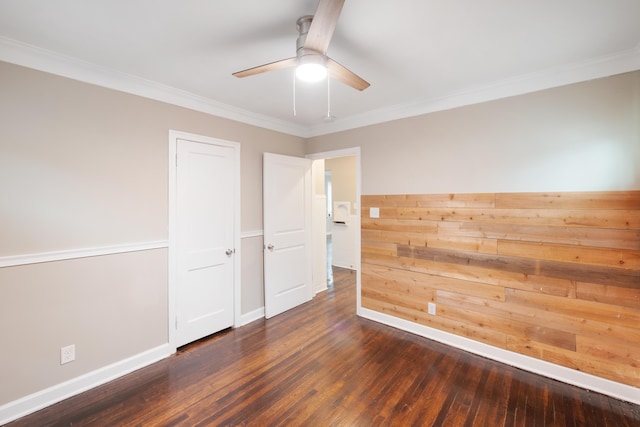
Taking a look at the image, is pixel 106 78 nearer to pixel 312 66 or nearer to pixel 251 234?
pixel 312 66

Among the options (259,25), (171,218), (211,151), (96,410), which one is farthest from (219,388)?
(259,25)

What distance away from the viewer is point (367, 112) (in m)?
3.36

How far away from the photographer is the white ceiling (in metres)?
1.56

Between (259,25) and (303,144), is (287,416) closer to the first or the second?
(259,25)

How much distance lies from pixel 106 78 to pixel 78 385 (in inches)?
98.7

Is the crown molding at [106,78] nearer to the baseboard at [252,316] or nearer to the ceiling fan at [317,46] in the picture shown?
the ceiling fan at [317,46]

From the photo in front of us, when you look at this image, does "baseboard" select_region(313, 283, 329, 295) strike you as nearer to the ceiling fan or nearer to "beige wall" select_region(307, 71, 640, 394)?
"beige wall" select_region(307, 71, 640, 394)

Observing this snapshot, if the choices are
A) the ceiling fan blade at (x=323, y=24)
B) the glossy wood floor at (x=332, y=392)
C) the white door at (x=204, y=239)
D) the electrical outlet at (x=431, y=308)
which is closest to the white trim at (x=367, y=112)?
the white door at (x=204, y=239)

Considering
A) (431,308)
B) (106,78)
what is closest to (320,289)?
(431,308)

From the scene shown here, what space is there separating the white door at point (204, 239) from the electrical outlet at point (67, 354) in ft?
2.57

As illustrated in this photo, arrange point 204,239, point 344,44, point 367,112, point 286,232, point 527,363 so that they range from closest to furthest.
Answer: point 344,44 → point 527,363 → point 204,239 → point 367,112 → point 286,232

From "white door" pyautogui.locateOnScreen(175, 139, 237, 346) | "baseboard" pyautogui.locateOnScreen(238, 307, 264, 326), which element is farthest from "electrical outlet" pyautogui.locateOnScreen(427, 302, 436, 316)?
"white door" pyautogui.locateOnScreen(175, 139, 237, 346)

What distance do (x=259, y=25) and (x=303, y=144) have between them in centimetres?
243

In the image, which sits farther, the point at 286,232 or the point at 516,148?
the point at 286,232
